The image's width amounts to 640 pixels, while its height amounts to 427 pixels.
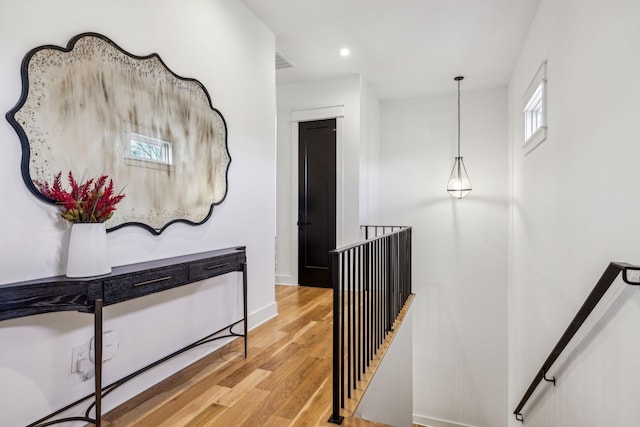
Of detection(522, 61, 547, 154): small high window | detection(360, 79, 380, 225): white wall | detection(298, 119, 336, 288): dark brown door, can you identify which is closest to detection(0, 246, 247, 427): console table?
detection(298, 119, 336, 288): dark brown door

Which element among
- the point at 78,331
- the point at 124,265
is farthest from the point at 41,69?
the point at 78,331

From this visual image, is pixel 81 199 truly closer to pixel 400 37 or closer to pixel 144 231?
pixel 144 231

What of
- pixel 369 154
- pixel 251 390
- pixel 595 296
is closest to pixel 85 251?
pixel 251 390

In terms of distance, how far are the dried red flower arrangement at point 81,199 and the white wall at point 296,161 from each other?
3.43 m

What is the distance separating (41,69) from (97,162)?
0.46m

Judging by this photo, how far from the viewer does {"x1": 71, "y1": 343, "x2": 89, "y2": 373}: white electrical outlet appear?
1710mm

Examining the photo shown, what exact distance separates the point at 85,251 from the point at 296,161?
3.71 m

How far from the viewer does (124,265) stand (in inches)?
76.4

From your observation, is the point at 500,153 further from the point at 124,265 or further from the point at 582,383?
the point at 124,265

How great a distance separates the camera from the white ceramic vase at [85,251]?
158 centimetres

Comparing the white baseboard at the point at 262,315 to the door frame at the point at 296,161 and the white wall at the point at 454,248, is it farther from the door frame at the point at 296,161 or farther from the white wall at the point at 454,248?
the white wall at the point at 454,248

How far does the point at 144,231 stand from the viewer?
2.08 meters

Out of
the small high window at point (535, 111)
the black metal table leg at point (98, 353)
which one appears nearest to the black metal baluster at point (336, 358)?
the black metal table leg at point (98, 353)

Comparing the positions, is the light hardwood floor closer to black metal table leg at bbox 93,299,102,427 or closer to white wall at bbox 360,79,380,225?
black metal table leg at bbox 93,299,102,427
